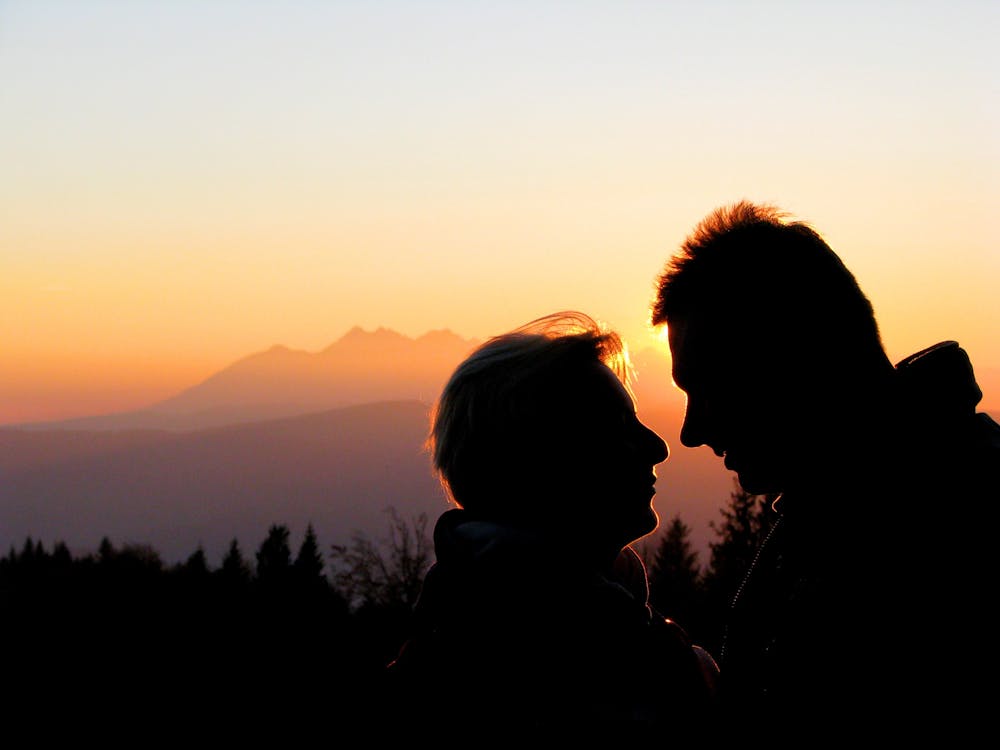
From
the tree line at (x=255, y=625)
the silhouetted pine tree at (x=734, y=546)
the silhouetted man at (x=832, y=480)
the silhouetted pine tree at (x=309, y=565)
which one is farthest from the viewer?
the silhouetted pine tree at (x=309, y=565)

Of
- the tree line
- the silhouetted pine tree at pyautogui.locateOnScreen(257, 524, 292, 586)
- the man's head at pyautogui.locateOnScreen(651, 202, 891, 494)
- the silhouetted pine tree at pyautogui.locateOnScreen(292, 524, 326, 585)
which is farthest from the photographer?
the silhouetted pine tree at pyautogui.locateOnScreen(257, 524, 292, 586)

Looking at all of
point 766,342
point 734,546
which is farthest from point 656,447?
point 734,546

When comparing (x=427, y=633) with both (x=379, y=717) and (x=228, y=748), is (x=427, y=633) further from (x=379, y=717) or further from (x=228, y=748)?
(x=228, y=748)

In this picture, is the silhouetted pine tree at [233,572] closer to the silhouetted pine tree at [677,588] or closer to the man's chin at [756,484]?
the silhouetted pine tree at [677,588]

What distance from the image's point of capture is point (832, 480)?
3.20m

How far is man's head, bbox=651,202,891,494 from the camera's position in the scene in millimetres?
3367

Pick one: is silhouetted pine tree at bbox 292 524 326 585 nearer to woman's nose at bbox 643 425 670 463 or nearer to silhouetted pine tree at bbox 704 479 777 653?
silhouetted pine tree at bbox 704 479 777 653

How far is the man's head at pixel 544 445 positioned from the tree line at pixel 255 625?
30581 millimetres

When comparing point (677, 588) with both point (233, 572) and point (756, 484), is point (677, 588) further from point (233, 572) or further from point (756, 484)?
point (756, 484)

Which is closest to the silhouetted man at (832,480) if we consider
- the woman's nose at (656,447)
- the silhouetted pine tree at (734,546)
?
the woman's nose at (656,447)

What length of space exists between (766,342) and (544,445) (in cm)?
82

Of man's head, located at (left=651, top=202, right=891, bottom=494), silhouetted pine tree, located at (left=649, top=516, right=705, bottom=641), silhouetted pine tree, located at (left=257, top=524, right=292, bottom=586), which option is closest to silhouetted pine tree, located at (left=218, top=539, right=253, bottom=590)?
silhouetted pine tree, located at (left=257, top=524, right=292, bottom=586)

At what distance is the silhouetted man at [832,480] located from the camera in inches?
106

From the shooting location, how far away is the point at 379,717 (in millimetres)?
3205
